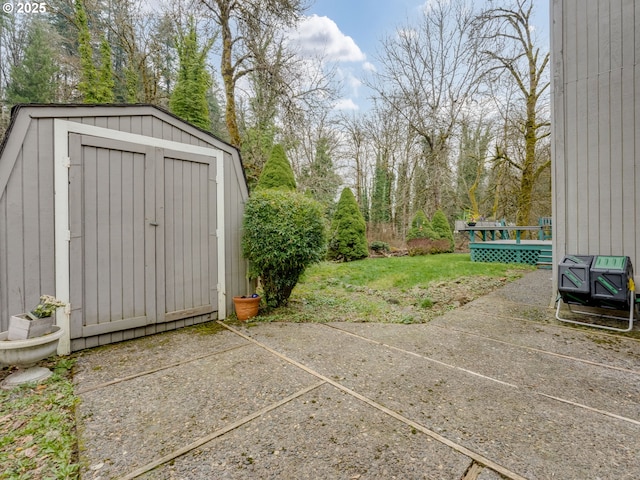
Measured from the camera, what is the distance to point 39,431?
67.9 inches

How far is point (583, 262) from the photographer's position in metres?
3.47

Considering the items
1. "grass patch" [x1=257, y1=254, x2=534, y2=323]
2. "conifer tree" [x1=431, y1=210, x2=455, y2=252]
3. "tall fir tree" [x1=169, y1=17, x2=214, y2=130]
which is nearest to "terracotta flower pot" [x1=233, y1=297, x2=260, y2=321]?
"grass patch" [x1=257, y1=254, x2=534, y2=323]

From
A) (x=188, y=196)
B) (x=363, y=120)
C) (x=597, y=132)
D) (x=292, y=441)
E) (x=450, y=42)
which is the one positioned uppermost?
(x=450, y=42)

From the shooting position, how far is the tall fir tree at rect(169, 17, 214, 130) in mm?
8086

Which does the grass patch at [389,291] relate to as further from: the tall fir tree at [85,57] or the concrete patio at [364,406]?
the tall fir tree at [85,57]

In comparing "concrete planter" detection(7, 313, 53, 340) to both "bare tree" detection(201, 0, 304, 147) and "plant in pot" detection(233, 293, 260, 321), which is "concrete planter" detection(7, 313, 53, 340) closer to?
"plant in pot" detection(233, 293, 260, 321)

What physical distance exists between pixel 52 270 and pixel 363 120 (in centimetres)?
1621

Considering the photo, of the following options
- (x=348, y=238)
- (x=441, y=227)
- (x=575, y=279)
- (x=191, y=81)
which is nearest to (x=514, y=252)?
(x=441, y=227)

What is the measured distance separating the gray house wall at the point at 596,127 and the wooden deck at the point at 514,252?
404 centimetres

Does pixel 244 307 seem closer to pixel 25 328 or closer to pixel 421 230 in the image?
pixel 25 328

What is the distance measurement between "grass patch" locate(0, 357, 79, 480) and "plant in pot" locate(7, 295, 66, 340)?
14.5 inches

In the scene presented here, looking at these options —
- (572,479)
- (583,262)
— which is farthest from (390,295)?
(572,479)

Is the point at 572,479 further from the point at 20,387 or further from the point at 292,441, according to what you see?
the point at 20,387

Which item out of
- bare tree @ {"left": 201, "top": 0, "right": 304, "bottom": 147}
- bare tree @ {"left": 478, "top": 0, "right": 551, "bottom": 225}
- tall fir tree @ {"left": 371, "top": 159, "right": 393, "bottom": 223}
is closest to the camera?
bare tree @ {"left": 201, "top": 0, "right": 304, "bottom": 147}
